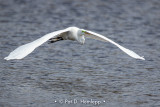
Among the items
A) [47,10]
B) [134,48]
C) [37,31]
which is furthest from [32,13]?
[134,48]

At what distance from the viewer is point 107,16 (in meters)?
18.5

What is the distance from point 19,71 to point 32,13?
9140 millimetres

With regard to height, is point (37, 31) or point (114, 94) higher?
point (37, 31)

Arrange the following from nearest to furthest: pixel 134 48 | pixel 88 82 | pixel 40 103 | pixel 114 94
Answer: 1. pixel 40 103
2. pixel 114 94
3. pixel 88 82
4. pixel 134 48

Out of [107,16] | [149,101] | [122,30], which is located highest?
[107,16]

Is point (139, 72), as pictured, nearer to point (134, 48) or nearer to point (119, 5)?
point (134, 48)

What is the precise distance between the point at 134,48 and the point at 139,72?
260 cm

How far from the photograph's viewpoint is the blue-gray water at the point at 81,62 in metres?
8.67

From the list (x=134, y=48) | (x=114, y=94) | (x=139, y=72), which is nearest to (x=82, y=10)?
(x=134, y=48)

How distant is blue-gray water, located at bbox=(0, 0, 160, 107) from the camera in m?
8.67

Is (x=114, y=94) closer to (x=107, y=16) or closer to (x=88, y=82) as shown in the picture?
(x=88, y=82)

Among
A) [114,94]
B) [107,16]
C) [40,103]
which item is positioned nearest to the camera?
[40,103]

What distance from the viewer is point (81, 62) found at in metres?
11.4

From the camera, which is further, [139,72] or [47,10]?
[47,10]
